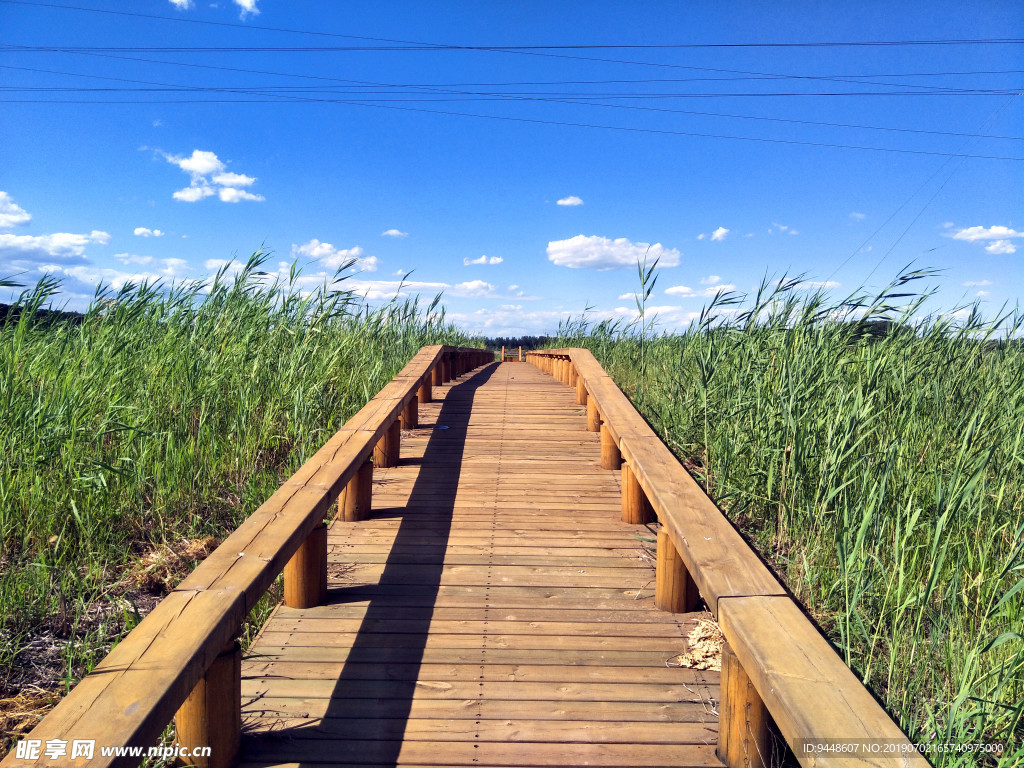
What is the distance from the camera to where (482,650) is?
2514mm

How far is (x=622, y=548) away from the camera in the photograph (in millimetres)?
3535

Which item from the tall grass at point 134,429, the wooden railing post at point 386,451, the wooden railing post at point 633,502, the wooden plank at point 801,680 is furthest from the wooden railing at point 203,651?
the wooden railing post at point 386,451

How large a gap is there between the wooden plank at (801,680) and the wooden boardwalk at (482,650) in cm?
49

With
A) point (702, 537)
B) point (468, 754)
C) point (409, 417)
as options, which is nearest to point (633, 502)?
point (702, 537)

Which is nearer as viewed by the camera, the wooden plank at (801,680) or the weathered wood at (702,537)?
the wooden plank at (801,680)

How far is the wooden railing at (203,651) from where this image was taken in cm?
131

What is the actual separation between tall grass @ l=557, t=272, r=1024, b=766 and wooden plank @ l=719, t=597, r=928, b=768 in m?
0.41

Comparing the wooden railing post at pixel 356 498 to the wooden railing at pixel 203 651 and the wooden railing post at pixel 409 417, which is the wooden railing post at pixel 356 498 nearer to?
the wooden railing at pixel 203 651

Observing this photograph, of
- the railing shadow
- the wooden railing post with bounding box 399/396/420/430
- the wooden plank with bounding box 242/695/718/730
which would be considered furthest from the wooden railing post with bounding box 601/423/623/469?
the wooden plank with bounding box 242/695/718/730

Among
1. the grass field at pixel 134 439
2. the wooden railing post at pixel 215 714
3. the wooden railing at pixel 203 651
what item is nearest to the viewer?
the wooden railing at pixel 203 651

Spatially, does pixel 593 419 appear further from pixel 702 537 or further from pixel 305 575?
pixel 702 537

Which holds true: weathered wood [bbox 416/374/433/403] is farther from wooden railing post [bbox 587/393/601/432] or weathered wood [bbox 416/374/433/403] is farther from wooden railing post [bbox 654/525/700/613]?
wooden railing post [bbox 654/525/700/613]

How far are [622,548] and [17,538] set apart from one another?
2.85 metres

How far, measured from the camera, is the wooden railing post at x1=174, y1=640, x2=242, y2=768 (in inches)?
69.9
